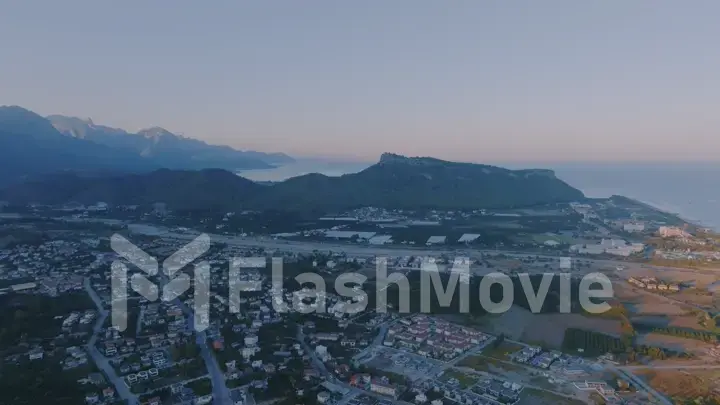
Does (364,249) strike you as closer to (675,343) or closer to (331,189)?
(675,343)

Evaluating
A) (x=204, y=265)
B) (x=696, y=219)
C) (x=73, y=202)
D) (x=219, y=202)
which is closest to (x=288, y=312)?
(x=204, y=265)

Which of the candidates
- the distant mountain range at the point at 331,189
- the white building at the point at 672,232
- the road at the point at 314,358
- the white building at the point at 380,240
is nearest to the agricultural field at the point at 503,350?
the road at the point at 314,358

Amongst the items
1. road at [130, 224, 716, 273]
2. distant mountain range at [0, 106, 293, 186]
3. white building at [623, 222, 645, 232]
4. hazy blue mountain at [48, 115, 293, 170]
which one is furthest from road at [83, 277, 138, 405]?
hazy blue mountain at [48, 115, 293, 170]

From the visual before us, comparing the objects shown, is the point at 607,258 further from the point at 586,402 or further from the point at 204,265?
the point at 204,265

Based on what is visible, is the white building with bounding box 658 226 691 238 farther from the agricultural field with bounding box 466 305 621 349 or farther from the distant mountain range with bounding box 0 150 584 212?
the agricultural field with bounding box 466 305 621 349

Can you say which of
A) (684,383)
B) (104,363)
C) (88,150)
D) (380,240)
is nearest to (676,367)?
(684,383)

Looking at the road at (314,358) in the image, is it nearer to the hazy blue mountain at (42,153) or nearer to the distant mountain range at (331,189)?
the distant mountain range at (331,189)
